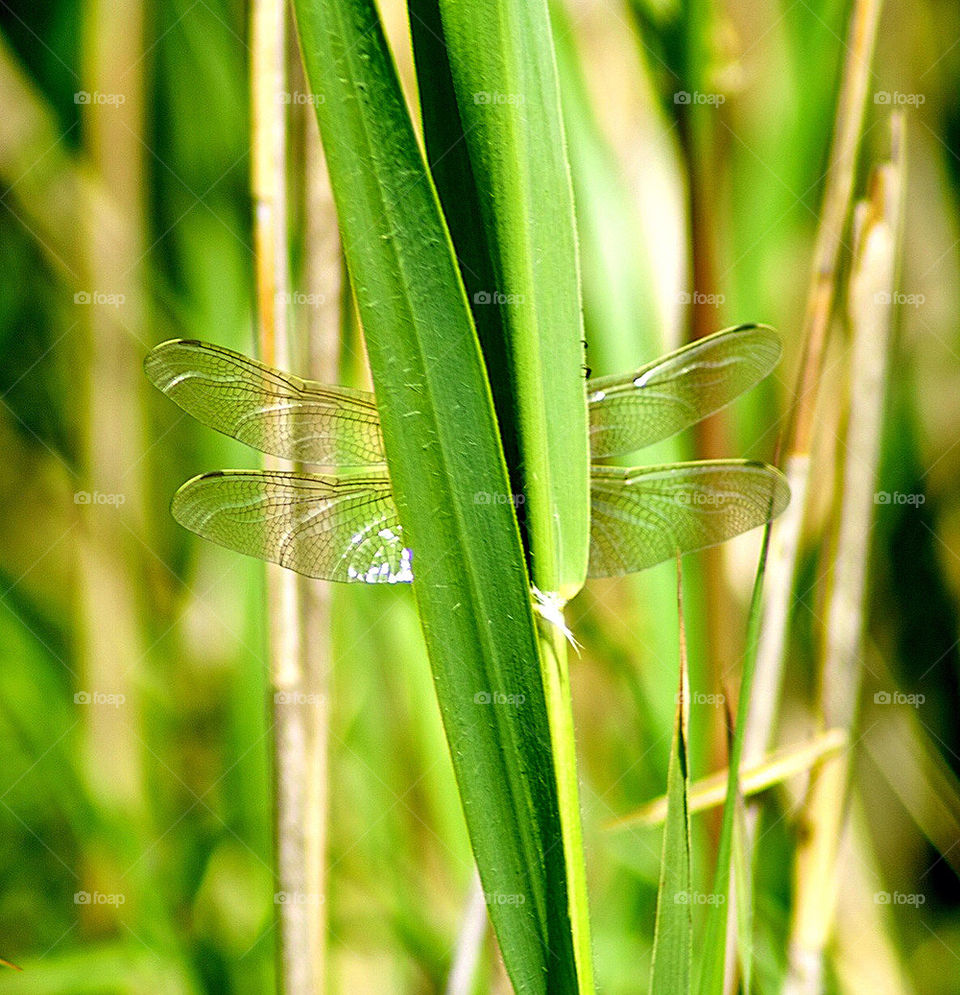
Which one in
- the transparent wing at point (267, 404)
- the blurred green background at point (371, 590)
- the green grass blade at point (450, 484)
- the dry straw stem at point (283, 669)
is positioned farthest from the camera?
the blurred green background at point (371, 590)

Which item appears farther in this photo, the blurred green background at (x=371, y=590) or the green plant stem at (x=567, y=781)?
the blurred green background at (x=371, y=590)

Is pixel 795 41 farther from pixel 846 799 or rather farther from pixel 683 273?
pixel 846 799

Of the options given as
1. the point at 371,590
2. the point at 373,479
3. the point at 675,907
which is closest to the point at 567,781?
the point at 675,907

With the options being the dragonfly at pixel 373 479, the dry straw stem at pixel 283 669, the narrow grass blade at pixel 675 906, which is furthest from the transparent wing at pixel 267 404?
the narrow grass blade at pixel 675 906

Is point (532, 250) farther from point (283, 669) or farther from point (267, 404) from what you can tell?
point (283, 669)

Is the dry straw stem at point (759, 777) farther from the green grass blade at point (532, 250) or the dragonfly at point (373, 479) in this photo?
the green grass blade at point (532, 250)

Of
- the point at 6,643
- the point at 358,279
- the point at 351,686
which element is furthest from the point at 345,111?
the point at 6,643

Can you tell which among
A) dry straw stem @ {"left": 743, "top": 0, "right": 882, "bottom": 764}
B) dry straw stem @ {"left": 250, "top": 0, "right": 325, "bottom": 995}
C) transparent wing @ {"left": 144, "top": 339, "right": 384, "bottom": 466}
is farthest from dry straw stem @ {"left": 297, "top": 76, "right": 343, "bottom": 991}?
dry straw stem @ {"left": 743, "top": 0, "right": 882, "bottom": 764}
